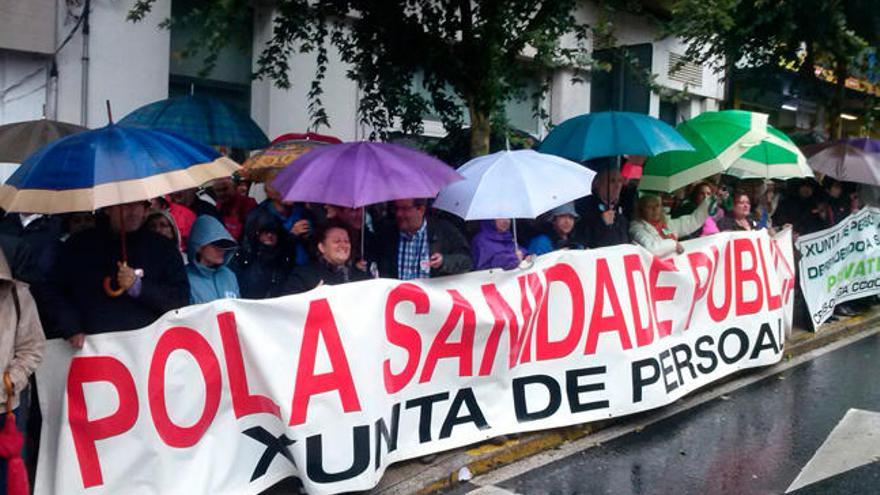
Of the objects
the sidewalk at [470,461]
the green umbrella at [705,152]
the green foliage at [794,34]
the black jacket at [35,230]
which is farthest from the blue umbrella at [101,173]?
the green foliage at [794,34]

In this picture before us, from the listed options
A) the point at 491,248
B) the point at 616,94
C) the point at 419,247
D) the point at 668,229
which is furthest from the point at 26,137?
the point at 616,94

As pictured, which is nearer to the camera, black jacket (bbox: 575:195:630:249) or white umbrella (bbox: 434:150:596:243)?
white umbrella (bbox: 434:150:596:243)

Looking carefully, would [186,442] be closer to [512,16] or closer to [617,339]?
[617,339]

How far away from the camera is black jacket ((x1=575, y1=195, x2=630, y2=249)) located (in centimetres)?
699

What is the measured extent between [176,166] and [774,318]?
558 centimetres

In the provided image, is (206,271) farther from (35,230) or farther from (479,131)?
(479,131)

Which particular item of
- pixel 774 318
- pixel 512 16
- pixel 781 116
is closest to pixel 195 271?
pixel 512 16

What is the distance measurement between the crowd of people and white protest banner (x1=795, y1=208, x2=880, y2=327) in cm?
71

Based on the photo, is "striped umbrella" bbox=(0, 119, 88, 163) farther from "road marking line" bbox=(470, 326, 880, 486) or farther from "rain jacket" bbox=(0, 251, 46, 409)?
"road marking line" bbox=(470, 326, 880, 486)

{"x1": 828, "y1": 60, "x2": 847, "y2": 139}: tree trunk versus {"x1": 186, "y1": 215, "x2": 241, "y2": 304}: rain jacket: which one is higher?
{"x1": 828, "y1": 60, "x2": 847, "y2": 139}: tree trunk

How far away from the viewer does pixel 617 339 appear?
619cm

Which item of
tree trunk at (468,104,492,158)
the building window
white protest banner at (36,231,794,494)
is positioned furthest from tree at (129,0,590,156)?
the building window

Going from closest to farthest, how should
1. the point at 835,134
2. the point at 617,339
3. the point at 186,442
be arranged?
1. the point at 186,442
2. the point at 617,339
3. the point at 835,134

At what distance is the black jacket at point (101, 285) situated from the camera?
4.21 m
